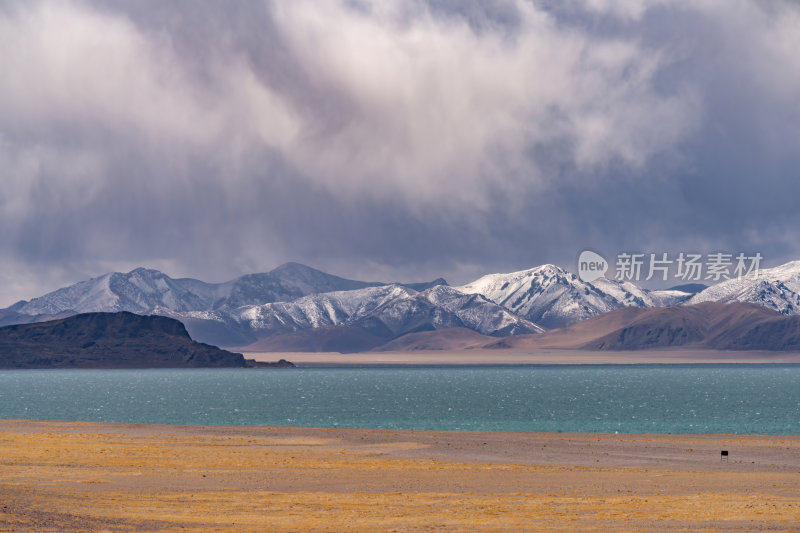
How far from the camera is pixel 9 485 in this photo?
47375mm

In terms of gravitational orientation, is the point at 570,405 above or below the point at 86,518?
above

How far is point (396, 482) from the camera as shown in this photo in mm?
50906

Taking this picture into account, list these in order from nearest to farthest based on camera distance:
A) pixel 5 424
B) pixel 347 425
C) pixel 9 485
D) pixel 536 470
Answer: pixel 9 485, pixel 536 470, pixel 5 424, pixel 347 425

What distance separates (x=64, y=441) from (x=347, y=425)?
33.0m

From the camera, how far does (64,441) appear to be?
238 ft

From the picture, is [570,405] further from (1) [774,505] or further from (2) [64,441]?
(1) [774,505]

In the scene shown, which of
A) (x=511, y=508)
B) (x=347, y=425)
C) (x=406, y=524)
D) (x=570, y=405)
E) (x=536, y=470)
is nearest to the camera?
(x=406, y=524)

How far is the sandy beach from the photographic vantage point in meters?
38.2

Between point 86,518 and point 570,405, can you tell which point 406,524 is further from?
point 570,405

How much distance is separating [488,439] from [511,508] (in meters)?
35.3

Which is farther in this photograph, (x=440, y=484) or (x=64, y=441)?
(x=64, y=441)

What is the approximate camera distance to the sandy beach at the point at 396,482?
3819 cm

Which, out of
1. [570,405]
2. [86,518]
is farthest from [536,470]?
[570,405]

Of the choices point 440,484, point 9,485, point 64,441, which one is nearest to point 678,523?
point 440,484
